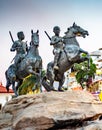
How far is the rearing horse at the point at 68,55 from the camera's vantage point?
1873 centimetres

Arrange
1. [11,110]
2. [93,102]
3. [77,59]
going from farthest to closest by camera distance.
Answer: [77,59], [11,110], [93,102]

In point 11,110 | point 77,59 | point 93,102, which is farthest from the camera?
point 77,59

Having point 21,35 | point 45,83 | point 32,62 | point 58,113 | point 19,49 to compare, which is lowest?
point 58,113

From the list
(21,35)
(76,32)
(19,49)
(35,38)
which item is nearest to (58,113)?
(76,32)

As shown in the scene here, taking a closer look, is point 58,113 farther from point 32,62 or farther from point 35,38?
point 35,38

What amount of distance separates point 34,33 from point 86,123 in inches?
266

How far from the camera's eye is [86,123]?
14.4m

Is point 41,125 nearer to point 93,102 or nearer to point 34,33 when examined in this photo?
point 93,102

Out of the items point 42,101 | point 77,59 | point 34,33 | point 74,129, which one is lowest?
point 74,129

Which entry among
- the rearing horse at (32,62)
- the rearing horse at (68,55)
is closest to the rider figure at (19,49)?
the rearing horse at (32,62)

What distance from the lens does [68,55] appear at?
61.4ft

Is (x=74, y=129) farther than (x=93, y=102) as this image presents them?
No

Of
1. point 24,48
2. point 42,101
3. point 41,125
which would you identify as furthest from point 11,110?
point 24,48

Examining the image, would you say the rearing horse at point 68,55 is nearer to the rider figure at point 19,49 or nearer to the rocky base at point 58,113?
the rider figure at point 19,49
